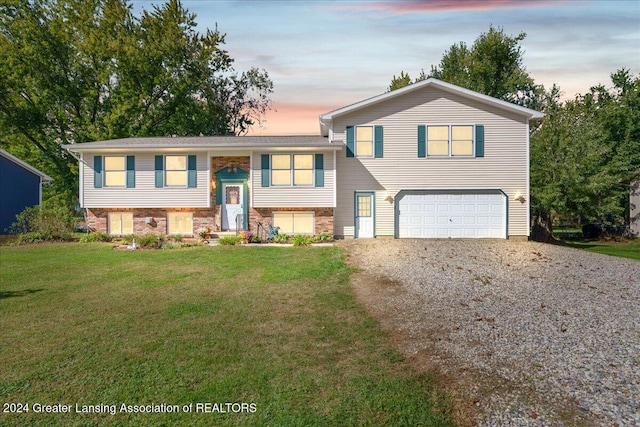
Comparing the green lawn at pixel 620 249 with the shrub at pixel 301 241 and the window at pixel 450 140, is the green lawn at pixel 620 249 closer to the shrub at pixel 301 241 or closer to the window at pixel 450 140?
the window at pixel 450 140

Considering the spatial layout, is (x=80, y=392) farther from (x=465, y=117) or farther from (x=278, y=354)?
(x=465, y=117)

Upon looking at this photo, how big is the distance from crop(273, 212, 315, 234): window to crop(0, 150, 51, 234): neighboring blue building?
13.9m

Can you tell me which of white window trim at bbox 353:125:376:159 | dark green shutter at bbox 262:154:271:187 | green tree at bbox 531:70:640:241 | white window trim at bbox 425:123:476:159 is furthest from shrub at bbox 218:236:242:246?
green tree at bbox 531:70:640:241

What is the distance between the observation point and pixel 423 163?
17.0 metres

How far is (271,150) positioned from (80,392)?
13223 mm

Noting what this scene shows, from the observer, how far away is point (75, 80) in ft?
84.5

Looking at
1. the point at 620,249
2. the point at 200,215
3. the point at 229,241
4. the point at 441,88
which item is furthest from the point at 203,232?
the point at 620,249

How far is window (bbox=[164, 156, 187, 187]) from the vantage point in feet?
56.6

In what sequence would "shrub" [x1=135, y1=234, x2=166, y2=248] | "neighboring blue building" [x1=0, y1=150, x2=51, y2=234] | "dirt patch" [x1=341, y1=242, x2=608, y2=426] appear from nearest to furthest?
"dirt patch" [x1=341, y1=242, x2=608, y2=426] < "shrub" [x1=135, y1=234, x2=166, y2=248] < "neighboring blue building" [x1=0, y1=150, x2=51, y2=234]

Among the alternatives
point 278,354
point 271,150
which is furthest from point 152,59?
point 278,354

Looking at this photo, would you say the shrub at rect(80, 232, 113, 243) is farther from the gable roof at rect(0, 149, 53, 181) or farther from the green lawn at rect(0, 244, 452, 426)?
the gable roof at rect(0, 149, 53, 181)

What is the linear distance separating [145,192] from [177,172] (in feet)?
5.20

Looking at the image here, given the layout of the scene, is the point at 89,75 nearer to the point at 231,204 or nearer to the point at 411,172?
Answer: the point at 231,204

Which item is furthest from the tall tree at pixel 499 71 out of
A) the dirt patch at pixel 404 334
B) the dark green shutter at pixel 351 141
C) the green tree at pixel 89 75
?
the dirt patch at pixel 404 334
